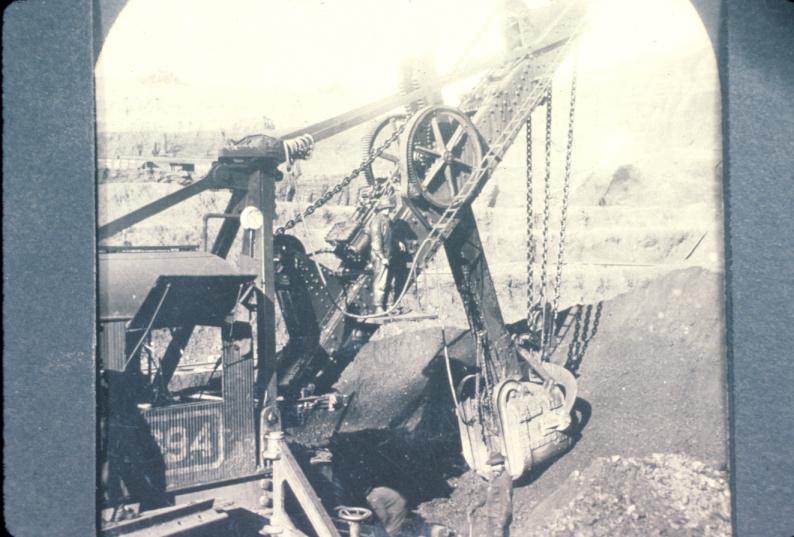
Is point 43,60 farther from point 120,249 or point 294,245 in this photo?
point 294,245

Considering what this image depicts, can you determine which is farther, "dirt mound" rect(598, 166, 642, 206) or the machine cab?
"dirt mound" rect(598, 166, 642, 206)

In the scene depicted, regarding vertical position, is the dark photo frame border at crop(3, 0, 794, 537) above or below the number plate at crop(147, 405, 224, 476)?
above

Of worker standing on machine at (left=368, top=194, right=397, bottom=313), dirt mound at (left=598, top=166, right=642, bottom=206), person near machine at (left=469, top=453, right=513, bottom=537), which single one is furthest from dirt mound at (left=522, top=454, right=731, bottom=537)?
dirt mound at (left=598, top=166, right=642, bottom=206)

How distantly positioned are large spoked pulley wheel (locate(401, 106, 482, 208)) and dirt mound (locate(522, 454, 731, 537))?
Result: 2.60 metres

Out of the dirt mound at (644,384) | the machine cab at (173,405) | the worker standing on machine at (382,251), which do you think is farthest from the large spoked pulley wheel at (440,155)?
the dirt mound at (644,384)

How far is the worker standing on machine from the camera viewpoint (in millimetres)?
5273

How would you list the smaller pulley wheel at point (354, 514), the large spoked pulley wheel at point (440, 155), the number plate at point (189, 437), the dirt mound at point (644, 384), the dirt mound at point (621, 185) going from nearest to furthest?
the number plate at point (189, 437) → the smaller pulley wheel at point (354, 514) → the dirt mound at point (644, 384) → the large spoked pulley wheel at point (440, 155) → the dirt mound at point (621, 185)

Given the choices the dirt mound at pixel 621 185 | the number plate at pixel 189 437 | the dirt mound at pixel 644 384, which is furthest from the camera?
the dirt mound at pixel 621 185

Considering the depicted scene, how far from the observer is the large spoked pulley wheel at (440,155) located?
17.0ft

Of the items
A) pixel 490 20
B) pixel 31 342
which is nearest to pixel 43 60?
pixel 31 342

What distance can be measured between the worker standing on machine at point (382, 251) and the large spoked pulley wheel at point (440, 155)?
0.94ft

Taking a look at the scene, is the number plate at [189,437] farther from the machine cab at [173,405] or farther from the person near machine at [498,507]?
the person near machine at [498,507]

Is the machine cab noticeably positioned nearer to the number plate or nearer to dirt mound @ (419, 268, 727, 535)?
the number plate

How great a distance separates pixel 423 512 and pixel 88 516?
11.1ft
